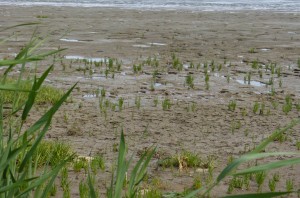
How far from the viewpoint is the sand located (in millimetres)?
6566

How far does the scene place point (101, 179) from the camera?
5.39m

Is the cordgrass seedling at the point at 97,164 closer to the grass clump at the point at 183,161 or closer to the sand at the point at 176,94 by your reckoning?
the sand at the point at 176,94

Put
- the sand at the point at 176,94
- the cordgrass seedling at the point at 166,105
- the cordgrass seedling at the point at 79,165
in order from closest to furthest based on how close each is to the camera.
Answer: the cordgrass seedling at the point at 79,165, the sand at the point at 176,94, the cordgrass seedling at the point at 166,105

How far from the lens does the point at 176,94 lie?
9.64 metres

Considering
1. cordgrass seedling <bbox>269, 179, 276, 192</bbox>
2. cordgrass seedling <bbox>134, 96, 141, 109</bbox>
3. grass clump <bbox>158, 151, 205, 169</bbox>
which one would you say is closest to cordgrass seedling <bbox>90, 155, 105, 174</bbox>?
grass clump <bbox>158, 151, 205, 169</bbox>

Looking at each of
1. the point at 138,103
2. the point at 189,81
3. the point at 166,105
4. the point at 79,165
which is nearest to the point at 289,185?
the point at 79,165

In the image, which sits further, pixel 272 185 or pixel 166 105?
pixel 166 105

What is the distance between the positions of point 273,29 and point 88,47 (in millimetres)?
8021

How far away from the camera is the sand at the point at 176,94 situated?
21.5 feet

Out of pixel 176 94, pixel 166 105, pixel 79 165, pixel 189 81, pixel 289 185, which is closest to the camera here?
pixel 289 185

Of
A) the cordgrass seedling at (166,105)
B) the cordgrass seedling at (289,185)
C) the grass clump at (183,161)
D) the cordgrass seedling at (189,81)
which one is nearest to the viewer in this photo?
the cordgrass seedling at (289,185)

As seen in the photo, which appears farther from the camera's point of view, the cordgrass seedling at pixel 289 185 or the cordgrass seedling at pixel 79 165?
the cordgrass seedling at pixel 79 165

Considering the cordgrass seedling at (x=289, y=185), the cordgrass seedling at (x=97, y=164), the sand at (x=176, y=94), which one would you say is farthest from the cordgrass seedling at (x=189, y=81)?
the cordgrass seedling at (x=289, y=185)

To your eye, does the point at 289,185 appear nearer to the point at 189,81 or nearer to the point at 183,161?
the point at 183,161
